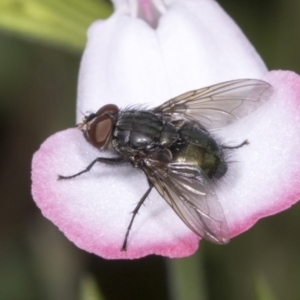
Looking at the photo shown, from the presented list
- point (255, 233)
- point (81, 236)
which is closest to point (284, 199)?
point (81, 236)

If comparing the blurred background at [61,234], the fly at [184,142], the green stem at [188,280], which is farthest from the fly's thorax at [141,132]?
the blurred background at [61,234]

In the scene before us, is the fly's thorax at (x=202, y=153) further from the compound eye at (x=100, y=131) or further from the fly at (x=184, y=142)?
the compound eye at (x=100, y=131)

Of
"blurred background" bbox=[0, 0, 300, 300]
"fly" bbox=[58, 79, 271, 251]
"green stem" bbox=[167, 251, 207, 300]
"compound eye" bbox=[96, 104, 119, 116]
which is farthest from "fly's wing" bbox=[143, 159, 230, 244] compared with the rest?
"blurred background" bbox=[0, 0, 300, 300]

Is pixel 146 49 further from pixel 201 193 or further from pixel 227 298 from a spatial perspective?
pixel 227 298

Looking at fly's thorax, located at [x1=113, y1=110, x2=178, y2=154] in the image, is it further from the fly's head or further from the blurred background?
the blurred background

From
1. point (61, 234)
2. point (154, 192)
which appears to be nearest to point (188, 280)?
point (154, 192)

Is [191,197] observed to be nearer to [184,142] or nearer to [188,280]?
[184,142]
